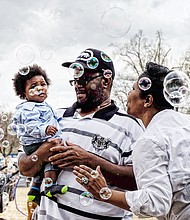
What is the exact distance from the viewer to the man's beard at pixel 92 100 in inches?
106

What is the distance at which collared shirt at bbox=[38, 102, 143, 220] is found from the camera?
2447mm

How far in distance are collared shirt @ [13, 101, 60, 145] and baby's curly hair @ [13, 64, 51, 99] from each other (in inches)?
6.4

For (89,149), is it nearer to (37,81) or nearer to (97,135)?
(97,135)

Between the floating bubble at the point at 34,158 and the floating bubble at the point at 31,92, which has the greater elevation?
the floating bubble at the point at 31,92

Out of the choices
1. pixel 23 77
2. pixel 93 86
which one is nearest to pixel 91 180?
pixel 93 86

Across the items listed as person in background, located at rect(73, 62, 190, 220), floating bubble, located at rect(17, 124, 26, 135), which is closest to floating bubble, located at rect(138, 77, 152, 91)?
person in background, located at rect(73, 62, 190, 220)

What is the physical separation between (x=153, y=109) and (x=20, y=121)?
1.09 m

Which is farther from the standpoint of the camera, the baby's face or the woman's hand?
the baby's face

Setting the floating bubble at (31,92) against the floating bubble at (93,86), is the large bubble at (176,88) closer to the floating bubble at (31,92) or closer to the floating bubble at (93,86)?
the floating bubble at (93,86)

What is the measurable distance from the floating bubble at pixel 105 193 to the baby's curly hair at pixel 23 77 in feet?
4.39

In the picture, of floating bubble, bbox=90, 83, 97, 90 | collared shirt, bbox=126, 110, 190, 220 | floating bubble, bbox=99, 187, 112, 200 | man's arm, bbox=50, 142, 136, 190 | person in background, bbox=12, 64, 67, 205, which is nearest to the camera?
collared shirt, bbox=126, 110, 190, 220

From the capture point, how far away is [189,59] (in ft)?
45.0

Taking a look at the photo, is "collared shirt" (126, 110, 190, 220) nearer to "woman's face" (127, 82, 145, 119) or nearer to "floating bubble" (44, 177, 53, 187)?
"woman's face" (127, 82, 145, 119)

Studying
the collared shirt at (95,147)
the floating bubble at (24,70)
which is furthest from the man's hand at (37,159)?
the floating bubble at (24,70)
